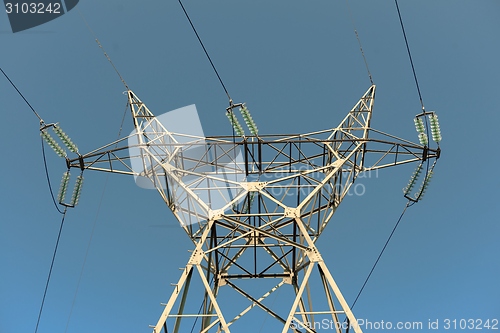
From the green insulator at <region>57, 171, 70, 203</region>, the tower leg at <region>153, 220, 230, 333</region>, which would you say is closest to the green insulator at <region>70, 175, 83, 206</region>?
the green insulator at <region>57, 171, 70, 203</region>

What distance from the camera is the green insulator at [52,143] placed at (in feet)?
72.6

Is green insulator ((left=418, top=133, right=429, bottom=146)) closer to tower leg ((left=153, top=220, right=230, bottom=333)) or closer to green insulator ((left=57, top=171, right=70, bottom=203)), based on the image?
tower leg ((left=153, top=220, right=230, bottom=333))

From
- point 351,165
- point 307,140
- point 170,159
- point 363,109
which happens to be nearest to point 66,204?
point 170,159

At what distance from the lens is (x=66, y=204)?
23266 mm

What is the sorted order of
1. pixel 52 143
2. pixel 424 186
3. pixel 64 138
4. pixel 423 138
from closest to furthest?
1. pixel 64 138
2. pixel 423 138
3. pixel 52 143
4. pixel 424 186

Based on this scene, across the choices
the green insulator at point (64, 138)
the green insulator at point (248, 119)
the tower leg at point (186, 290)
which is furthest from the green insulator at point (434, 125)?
the green insulator at point (64, 138)

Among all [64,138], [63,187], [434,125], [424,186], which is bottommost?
[63,187]

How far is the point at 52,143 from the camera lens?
73.3 feet

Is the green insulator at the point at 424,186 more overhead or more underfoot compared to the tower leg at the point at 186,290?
more overhead

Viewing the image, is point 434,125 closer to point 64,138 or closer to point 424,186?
point 424,186

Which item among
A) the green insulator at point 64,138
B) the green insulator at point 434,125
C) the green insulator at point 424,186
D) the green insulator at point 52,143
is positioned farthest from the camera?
the green insulator at point 424,186

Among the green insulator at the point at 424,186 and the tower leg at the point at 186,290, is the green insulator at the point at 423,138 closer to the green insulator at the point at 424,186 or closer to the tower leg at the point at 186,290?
the green insulator at the point at 424,186

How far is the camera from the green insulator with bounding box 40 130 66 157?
2214cm

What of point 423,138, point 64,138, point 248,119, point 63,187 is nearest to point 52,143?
point 64,138
